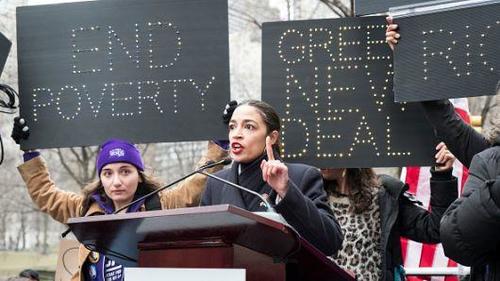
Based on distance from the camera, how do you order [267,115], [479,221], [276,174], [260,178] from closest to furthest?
[479,221] < [276,174] < [260,178] < [267,115]

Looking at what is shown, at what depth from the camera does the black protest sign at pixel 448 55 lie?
4168mm

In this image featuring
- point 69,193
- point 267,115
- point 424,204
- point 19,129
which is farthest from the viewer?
point 424,204

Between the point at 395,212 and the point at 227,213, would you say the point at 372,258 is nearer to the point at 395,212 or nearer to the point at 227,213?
the point at 395,212

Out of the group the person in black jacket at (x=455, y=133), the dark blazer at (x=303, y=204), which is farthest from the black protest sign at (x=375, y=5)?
the dark blazer at (x=303, y=204)

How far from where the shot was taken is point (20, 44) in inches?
214

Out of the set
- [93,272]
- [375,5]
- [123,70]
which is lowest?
[93,272]

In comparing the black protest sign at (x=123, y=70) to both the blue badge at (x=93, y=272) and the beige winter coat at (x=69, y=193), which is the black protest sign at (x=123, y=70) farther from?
the blue badge at (x=93, y=272)

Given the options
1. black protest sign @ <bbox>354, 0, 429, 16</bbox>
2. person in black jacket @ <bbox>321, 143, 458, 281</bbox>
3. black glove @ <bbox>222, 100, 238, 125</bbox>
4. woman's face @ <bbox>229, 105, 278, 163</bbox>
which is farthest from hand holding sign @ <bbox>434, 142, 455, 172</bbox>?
black glove @ <bbox>222, 100, 238, 125</bbox>

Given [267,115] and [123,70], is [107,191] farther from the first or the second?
[267,115]

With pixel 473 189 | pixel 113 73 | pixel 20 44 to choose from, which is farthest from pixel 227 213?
pixel 20 44

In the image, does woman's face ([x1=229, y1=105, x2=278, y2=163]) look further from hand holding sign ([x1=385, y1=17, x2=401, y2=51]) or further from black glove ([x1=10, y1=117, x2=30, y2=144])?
black glove ([x1=10, y1=117, x2=30, y2=144])

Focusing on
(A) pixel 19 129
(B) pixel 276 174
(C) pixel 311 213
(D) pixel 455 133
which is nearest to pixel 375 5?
(D) pixel 455 133

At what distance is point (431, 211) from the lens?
477cm

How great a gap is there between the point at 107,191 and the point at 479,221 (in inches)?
105
